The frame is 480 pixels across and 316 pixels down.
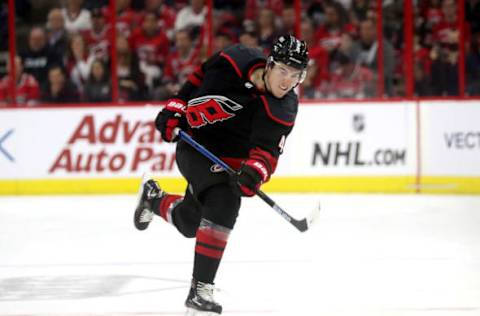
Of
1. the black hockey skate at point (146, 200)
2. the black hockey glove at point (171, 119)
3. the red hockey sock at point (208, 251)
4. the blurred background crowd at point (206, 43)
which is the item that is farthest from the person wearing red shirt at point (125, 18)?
the red hockey sock at point (208, 251)

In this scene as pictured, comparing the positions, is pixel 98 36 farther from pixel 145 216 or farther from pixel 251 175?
pixel 251 175

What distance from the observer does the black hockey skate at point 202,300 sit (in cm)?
343

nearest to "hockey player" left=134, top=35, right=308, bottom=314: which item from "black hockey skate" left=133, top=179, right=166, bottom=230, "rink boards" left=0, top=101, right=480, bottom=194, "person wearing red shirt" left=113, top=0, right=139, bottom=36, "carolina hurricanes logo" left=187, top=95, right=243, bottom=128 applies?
"carolina hurricanes logo" left=187, top=95, right=243, bottom=128

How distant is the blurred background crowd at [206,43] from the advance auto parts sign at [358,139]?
388 mm

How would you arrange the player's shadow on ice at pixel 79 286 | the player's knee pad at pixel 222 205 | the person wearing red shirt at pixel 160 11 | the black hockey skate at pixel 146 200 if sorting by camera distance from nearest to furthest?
the player's knee pad at pixel 222 205
the player's shadow on ice at pixel 79 286
the black hockey skate at pixel 146 200
the person wearing red shirt at pixel 160 11

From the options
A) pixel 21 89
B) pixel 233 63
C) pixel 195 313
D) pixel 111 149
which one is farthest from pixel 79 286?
pixel 21 89

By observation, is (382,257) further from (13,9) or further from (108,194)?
(13,9)

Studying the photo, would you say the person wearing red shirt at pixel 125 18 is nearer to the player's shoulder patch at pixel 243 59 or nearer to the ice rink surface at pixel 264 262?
the ice rink surface at pixel 264 262

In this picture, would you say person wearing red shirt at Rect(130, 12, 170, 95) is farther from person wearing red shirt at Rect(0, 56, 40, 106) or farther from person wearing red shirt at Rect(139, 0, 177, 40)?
person wearing red shirt at Rect(0, 56, 40, 106)

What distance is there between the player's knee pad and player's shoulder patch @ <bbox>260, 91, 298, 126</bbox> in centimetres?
35

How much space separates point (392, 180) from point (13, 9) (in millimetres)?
3797

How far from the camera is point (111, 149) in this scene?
25.9ft

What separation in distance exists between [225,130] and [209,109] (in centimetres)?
11

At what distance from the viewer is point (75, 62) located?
8.48m
